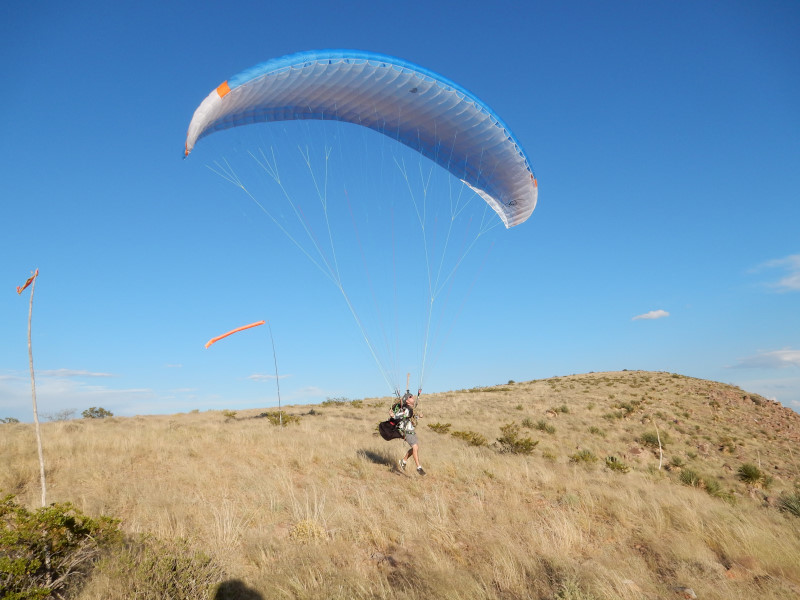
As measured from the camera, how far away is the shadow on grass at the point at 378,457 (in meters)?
11.0

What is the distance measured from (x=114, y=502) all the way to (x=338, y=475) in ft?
13.5

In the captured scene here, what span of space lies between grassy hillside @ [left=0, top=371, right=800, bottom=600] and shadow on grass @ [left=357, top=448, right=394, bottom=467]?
10 centimetres

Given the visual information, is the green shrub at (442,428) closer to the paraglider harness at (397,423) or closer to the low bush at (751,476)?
the paraglider harness at (397,423)

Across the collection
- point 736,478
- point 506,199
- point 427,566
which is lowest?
point 736,478

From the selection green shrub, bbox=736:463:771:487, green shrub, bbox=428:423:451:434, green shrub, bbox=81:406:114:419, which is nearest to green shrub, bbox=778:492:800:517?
green shrub, bbox=736:463:771:487

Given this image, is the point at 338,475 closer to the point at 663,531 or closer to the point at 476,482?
the point at 476,482

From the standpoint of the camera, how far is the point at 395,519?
6.60 metres

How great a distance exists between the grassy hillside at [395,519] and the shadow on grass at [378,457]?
10 cm

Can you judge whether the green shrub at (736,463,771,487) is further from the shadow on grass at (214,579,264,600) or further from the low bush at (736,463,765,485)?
the shadow on grass at (214,579,264,600)

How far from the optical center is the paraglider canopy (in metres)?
8.88

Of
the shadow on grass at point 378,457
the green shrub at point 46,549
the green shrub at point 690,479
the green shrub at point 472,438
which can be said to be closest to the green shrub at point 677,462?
the green shrub at point 690,479

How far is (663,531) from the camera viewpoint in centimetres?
659

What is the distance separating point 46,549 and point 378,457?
805cm

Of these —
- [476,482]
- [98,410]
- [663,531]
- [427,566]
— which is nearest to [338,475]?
[476,482]
